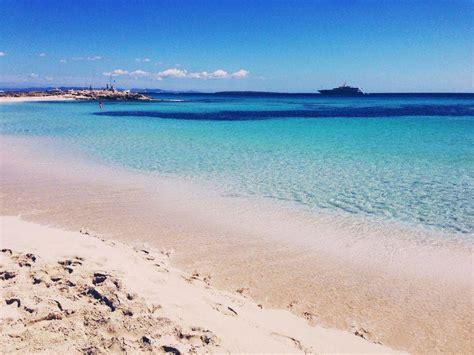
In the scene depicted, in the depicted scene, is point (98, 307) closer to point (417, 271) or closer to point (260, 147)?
point (417, 271)

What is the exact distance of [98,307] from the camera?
4.07 metres

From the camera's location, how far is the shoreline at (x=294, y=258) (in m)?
5.19

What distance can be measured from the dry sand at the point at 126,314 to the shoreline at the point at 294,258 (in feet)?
1.58

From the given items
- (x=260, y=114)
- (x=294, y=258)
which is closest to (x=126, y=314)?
(x=294, y=258)

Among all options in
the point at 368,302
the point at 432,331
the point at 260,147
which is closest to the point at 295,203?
the point at 368,302

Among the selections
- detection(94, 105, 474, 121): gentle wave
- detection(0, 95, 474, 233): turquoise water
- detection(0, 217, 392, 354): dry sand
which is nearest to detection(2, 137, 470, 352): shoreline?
detection(0, 217, 392, 354): dry sand

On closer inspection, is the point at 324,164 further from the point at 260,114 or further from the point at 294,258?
the point at 260,114

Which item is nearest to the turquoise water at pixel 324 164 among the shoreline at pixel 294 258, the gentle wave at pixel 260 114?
the shoreline at pixel 294 258

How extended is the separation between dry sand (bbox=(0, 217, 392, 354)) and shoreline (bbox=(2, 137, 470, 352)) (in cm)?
48

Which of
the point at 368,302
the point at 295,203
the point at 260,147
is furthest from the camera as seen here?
the point at 260,147

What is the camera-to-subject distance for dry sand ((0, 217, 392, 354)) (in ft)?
11.9

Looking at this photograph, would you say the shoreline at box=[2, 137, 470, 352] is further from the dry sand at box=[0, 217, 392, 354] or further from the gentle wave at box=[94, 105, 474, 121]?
the gentle wave at box=[94, 105, 474, 121]

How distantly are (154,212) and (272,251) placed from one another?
10.7 feet

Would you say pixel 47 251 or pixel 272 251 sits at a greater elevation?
pixel 47 251
